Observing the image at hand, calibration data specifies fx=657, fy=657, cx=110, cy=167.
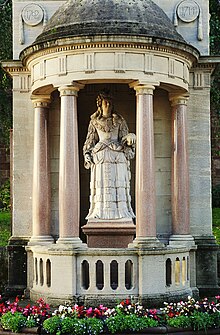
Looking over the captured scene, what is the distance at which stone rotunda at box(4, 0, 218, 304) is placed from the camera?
11.8 meters

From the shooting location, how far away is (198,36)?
543 inches

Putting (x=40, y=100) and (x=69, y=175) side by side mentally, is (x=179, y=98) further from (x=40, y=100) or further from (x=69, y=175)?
(x=69, y=175)

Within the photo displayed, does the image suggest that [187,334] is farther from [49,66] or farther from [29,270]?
[49,66]

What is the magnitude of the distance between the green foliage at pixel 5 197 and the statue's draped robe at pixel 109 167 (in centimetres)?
931

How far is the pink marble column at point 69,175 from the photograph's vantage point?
11883mm

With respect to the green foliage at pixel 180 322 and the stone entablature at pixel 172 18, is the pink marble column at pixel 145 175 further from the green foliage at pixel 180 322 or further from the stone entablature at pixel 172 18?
the stone entablature at pixel 172 18

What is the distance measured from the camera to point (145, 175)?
471 inches

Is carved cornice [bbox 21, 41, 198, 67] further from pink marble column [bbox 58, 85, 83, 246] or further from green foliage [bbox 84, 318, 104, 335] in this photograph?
green foliage [bbox 84, 318, 104, 335]

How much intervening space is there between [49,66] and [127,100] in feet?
7.38

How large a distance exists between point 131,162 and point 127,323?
14.7 feet

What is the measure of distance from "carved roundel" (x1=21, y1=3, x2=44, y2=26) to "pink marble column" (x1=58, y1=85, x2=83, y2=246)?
2.38 m

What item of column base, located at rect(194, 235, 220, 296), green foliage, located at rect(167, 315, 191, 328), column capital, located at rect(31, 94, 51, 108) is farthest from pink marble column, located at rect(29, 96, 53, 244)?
green foliage, located at rect(167, 315, 191, 328)

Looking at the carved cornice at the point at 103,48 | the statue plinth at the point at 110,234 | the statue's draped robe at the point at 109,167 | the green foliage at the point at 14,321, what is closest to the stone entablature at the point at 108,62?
the carved cornice at the point at 103,48

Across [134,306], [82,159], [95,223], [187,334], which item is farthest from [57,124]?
[187,334]
